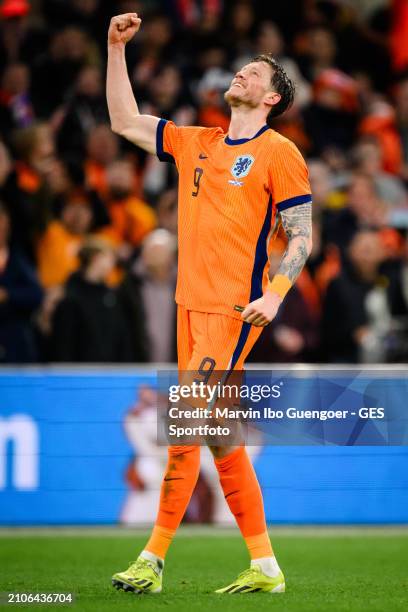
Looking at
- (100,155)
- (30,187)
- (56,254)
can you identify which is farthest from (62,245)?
(100,155)

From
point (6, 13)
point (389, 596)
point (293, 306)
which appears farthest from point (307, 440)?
point (6, 13)

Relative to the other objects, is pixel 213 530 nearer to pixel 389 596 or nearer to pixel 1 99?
pixel 389 596

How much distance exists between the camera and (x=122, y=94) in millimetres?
5996

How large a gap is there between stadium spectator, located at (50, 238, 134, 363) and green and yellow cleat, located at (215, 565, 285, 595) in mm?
3983

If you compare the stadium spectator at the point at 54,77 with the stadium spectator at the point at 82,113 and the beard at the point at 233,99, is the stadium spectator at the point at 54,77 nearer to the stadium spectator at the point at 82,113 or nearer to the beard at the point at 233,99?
the stadium spectator at the point at 82,113

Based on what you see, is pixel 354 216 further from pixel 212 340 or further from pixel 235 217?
pixel 212 340

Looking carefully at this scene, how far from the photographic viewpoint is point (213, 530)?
862 cm

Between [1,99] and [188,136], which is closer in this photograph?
[188,136]

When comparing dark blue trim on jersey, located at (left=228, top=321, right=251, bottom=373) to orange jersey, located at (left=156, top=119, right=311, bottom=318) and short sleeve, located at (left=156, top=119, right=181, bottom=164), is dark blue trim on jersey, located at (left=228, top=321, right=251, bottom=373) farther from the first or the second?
short sleeve, located at (left=156, top=119, right=181, bottom=164)

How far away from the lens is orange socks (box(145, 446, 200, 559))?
568 centimetres

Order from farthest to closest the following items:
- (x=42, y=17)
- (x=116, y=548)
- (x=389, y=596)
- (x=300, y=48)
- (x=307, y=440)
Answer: (x=300, y=48) → (x=42, y=17) → (x=116, y=548) → (x=307, y=440) → (x=389, y=596)

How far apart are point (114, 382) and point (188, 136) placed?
122 inches

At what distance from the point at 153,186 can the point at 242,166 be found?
6.26 metres

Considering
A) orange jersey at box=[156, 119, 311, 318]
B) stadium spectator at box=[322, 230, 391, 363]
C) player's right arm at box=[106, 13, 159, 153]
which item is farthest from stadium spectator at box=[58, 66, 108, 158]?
orange jersey at box=[156, 119, 311, 318]
